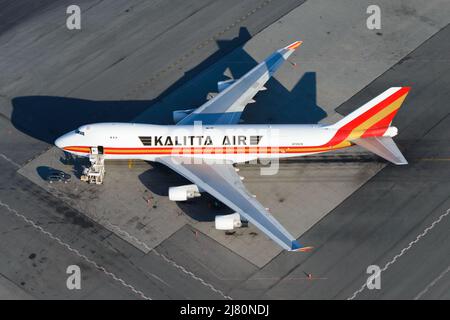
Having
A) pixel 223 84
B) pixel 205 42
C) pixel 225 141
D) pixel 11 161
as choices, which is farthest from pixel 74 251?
pixel 205 42

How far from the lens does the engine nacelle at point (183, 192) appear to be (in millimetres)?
69188

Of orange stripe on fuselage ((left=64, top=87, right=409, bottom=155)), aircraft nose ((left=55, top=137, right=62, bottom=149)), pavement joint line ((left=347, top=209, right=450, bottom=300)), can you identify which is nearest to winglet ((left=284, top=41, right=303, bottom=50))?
orange stripe on fuselage ((left=64, top=87, right=409, bottom=155))

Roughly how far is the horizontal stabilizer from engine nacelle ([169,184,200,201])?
17476 millimetres

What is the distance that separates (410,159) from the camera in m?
74.8

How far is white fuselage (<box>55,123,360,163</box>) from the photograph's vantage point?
71.1 metres

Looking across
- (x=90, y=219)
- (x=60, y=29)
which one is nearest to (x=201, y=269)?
(x=90, y=219)

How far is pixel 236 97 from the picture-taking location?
76.8m

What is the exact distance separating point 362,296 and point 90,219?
27.9 meters

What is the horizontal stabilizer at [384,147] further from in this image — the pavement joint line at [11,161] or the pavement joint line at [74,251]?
the pavement joint line at [11,161]

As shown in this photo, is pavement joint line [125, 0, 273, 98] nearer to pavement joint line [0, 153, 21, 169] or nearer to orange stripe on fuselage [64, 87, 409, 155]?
orange stripe on fuselage [64, 87, 409, 155]

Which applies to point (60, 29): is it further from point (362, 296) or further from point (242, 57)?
point (362, 296)

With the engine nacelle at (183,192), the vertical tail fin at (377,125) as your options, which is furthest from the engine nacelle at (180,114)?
the vertical tail fin at (377,125)

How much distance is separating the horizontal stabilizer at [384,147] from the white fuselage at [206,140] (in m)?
1.95
